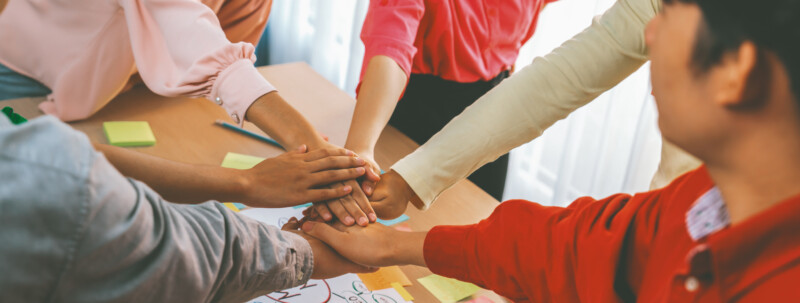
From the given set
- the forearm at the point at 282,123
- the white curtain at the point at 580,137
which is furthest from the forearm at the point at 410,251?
the white curtain at the point at 580,137

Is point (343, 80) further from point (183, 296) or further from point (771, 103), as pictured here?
point (771, 103)

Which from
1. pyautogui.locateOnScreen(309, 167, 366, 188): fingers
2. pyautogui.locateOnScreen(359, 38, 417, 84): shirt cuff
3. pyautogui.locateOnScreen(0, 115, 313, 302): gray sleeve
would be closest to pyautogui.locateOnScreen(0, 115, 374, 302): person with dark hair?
pyautogui.locateOnScreen(0, 115, 313, 302): gray sleeve

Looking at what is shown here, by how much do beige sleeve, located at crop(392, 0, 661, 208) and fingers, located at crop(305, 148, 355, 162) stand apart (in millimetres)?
104

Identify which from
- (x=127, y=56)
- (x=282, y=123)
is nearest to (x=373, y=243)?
(x=282, y=123)

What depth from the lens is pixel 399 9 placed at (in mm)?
1333

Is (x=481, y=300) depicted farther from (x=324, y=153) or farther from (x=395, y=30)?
(x=395, y=30)

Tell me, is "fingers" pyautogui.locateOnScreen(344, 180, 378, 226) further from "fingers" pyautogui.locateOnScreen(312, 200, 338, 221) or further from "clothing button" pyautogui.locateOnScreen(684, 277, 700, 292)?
"clothing button" pyautogui.locateOnScreen(684, 277, 700, 292)

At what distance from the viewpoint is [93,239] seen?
503 millimetres

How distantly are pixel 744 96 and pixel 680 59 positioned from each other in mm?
76

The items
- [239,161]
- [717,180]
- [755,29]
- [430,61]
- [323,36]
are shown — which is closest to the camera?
[755,29]

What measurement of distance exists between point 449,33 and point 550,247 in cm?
71

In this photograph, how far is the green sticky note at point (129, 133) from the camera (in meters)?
1.20

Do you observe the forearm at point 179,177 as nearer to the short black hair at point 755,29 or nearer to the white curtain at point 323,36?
the short black hair at point 755,29

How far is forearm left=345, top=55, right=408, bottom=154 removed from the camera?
1258 mm
